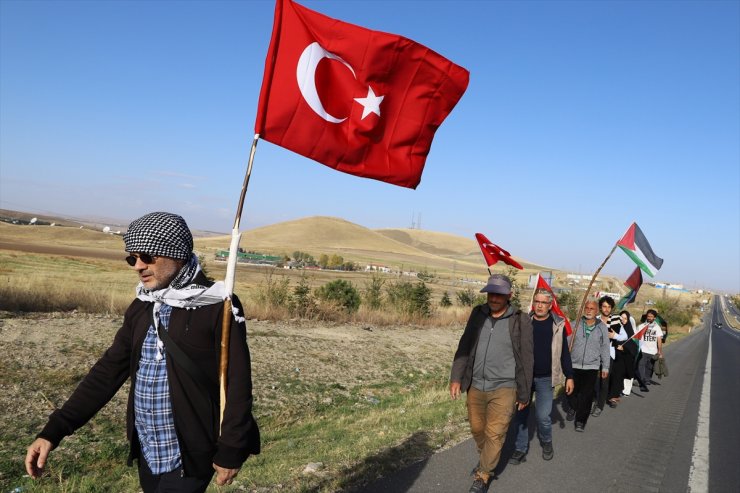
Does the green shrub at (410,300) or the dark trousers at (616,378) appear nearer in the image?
the dark trousers at (616,378)

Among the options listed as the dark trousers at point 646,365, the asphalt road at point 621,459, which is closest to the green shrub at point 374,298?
the dark trousers at point 646,365

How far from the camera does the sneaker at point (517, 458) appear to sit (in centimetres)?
602

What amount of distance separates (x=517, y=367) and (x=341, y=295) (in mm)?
16207

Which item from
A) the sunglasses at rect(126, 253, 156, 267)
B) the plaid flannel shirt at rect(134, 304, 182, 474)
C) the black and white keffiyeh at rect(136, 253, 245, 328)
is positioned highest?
the sunglasses at rect(126, 253, 156, 267)

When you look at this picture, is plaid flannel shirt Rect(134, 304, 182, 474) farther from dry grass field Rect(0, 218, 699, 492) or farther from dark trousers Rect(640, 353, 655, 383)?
dark trousers Rect(640, 353, 655, 383)

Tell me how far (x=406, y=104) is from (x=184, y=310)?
2.98 m

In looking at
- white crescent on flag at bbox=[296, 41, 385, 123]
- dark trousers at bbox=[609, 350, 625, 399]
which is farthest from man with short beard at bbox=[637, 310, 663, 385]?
white crescent on flag at bbox=[296, 41, 385, 123]

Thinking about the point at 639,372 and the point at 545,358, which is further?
the point at 639,372

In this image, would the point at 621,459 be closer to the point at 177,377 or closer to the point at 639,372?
the point at 177,377

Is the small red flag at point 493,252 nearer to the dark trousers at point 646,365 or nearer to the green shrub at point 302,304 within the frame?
the dark trousers at point 646,365

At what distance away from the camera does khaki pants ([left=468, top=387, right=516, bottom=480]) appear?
508 centimetres

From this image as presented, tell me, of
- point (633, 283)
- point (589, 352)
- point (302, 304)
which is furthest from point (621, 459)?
point (302, 304)

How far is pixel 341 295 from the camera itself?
69.9 feet

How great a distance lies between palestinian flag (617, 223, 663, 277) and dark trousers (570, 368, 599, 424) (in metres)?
3.03
